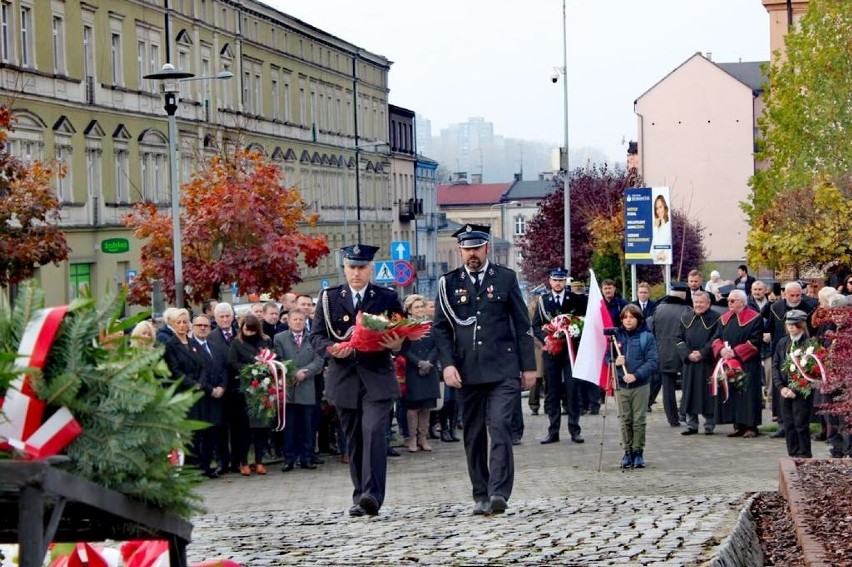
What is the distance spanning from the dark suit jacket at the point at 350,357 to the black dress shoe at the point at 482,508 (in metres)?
1.06

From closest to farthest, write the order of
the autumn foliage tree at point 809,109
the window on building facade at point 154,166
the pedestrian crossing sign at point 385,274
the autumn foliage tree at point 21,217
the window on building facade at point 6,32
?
the autumn foliage tree at point 21,217, the window on building facade at point 6,32, the pedestrian crossing sign at point 385,274, the autumn foliage tree at point 809,109, the window on building facade at point 154,166

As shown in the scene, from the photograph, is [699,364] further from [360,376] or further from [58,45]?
[58,45]

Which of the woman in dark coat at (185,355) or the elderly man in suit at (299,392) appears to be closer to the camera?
the woman in dark coat at (185,355)

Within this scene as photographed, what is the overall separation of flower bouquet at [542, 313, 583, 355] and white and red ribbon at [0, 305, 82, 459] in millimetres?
16670

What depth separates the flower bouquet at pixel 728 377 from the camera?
21.3 meters

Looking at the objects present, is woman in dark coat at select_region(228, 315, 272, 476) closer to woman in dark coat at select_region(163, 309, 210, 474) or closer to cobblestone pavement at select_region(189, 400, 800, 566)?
cobblestone pavement at select_region(189, 400, 800, 566)

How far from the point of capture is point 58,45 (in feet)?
163

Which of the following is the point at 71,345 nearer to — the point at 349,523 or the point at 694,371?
the point at 349,523

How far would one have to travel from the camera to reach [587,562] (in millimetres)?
8711

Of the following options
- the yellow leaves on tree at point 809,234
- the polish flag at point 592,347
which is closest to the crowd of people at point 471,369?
the polish flag at point 592,347

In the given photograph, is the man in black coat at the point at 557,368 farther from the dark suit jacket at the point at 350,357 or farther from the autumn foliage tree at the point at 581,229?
the autumn foliage tree at the point at 581,229

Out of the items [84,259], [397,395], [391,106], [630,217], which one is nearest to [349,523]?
[397,395]

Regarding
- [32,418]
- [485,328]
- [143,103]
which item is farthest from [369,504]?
[143,103]

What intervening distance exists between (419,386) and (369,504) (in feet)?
29.1
